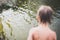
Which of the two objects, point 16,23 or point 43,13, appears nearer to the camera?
point 43,13

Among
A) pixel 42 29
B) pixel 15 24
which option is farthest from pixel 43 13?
pixel 15 24

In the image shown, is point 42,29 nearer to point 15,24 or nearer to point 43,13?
point 43,13

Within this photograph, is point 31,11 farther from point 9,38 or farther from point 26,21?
point 9,38

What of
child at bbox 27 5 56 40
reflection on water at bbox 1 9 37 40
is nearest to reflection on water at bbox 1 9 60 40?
reflection on water at bbox 1 9 37 40

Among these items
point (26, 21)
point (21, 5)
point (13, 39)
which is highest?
point (21, 5)

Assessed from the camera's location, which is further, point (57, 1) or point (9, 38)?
point (57, 1)

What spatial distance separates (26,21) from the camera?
603 cm

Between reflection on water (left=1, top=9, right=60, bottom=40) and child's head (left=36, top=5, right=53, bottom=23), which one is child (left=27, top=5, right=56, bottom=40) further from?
reflection on water (left=1, top=9, right=60, bottom=40)

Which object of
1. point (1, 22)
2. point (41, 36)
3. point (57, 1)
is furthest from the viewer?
point (57, 1)

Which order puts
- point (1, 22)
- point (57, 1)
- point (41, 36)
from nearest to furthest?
point (41, 36)
point (1, 22)
point (57, 1)

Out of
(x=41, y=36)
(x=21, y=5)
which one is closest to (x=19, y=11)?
(x=21, y=5)

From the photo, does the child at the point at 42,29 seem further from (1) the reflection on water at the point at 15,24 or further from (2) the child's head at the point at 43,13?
(1) the reflection on water at the point at 15,24

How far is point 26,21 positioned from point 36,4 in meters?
0.48

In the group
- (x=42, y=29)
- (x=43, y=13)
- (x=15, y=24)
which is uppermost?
(x=43, y=13)
